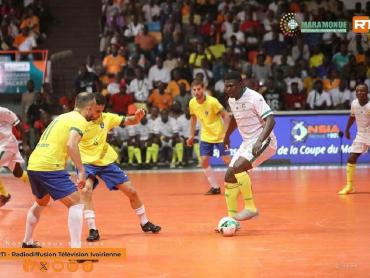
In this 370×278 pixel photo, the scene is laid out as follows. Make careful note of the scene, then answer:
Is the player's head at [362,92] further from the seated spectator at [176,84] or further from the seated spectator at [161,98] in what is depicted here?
the seated spectator at [176,84]

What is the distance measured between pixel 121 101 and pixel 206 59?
2.79 m

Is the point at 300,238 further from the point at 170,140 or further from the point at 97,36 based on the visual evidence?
the point at 97,36

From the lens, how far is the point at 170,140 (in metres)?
19.1

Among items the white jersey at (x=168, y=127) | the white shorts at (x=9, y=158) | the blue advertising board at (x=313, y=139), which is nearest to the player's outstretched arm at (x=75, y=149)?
the white shorts at (x=9, y=158)

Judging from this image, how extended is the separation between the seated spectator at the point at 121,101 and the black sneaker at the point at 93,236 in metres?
10.4

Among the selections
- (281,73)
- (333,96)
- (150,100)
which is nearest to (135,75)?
(150,100)

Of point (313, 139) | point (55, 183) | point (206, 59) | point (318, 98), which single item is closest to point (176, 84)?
point (206, 59)

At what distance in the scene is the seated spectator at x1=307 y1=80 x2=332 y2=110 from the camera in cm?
1989

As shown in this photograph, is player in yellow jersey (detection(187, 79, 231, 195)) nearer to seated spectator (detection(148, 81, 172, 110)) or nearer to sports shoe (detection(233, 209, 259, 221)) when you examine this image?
sports shoe (detection(233, 209, 259, 221))

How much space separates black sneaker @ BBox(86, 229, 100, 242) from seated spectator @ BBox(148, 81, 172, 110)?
10.5 metres

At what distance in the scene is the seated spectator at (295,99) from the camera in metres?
19.8

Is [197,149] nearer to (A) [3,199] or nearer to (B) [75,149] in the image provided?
(A) [3,199]

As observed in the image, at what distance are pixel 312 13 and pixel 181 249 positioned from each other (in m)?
13.3

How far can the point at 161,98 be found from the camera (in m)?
19.9
